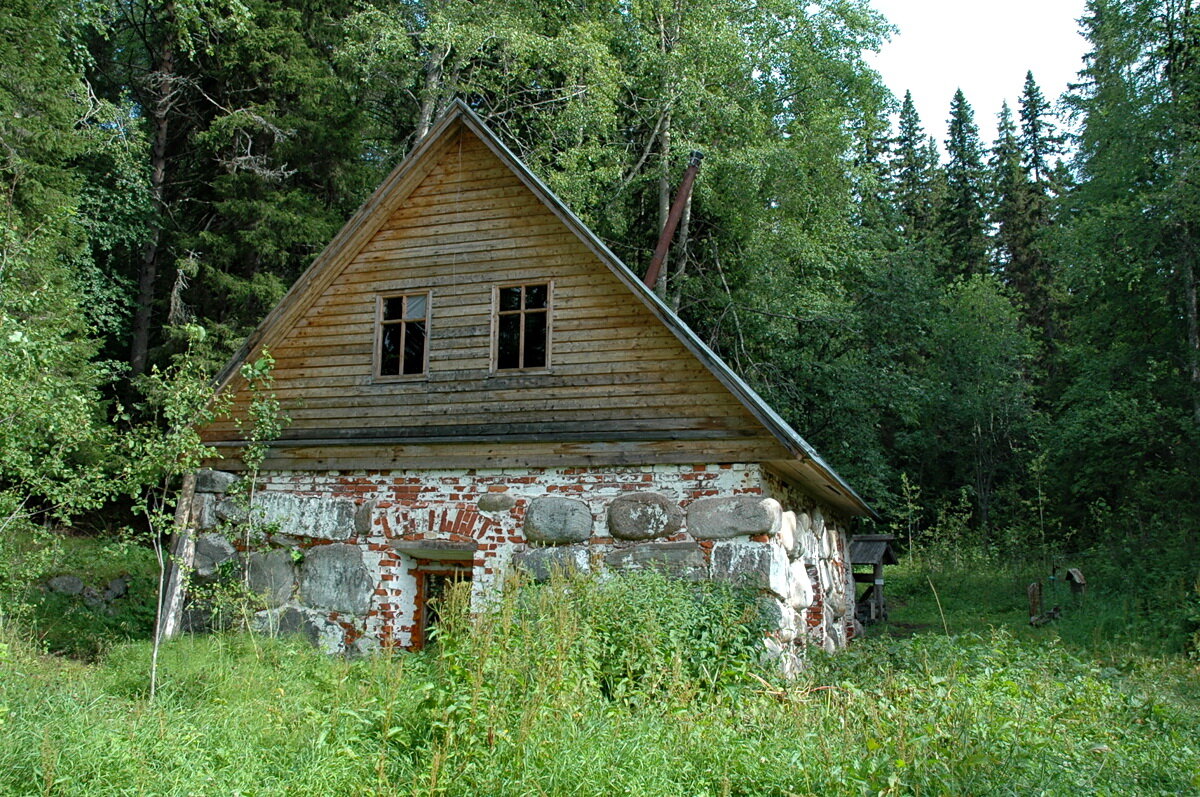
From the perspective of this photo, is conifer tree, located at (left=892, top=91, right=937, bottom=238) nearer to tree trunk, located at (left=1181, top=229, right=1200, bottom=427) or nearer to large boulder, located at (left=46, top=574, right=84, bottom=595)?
tree trunk, located at (left=1181, top=229, right=1200, bottom=427)

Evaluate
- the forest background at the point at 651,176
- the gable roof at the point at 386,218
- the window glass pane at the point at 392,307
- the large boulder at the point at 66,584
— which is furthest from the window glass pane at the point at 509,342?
the large boulder at the point at 66,584

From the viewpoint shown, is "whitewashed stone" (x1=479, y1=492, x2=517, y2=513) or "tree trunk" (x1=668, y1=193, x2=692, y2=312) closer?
"whitewashed stone" (x1=479, y1=492, x2=517, y2=513)

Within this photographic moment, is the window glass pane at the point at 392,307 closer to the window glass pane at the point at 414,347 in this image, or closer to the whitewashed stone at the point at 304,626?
the window glass pane at the point at 414,347

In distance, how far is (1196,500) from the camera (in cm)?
1666

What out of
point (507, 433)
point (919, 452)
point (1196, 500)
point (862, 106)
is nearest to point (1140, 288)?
point (1196, 500)

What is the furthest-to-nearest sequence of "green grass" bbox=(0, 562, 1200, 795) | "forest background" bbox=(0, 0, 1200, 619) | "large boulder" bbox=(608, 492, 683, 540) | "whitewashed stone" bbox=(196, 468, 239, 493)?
"forest background" bbox=(0, 0, 1200, 619) → "whitewashed stone" bbox=(196, 468, 239, 493) → "large boulder" bbox=(608, 492, 683, 540) → "green grass" bbox=(0, 562, 1200, 795)

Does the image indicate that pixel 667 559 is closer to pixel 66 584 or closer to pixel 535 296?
pixel 535 296

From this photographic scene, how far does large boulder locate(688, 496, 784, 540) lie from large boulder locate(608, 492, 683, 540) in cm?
19

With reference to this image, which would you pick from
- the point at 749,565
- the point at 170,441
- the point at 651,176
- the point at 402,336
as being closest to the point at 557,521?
the point at 749,565

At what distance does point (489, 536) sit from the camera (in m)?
10.1

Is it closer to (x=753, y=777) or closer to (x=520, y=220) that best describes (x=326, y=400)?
(x=520, y=220)

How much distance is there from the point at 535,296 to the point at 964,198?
102 ft

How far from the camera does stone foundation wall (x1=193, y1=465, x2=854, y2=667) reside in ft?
30.2

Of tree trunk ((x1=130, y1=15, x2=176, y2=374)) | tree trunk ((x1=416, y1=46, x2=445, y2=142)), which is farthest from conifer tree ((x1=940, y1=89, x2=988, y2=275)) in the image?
tree trunk ((x1=130, y1=15, x2=176, y2=374))
